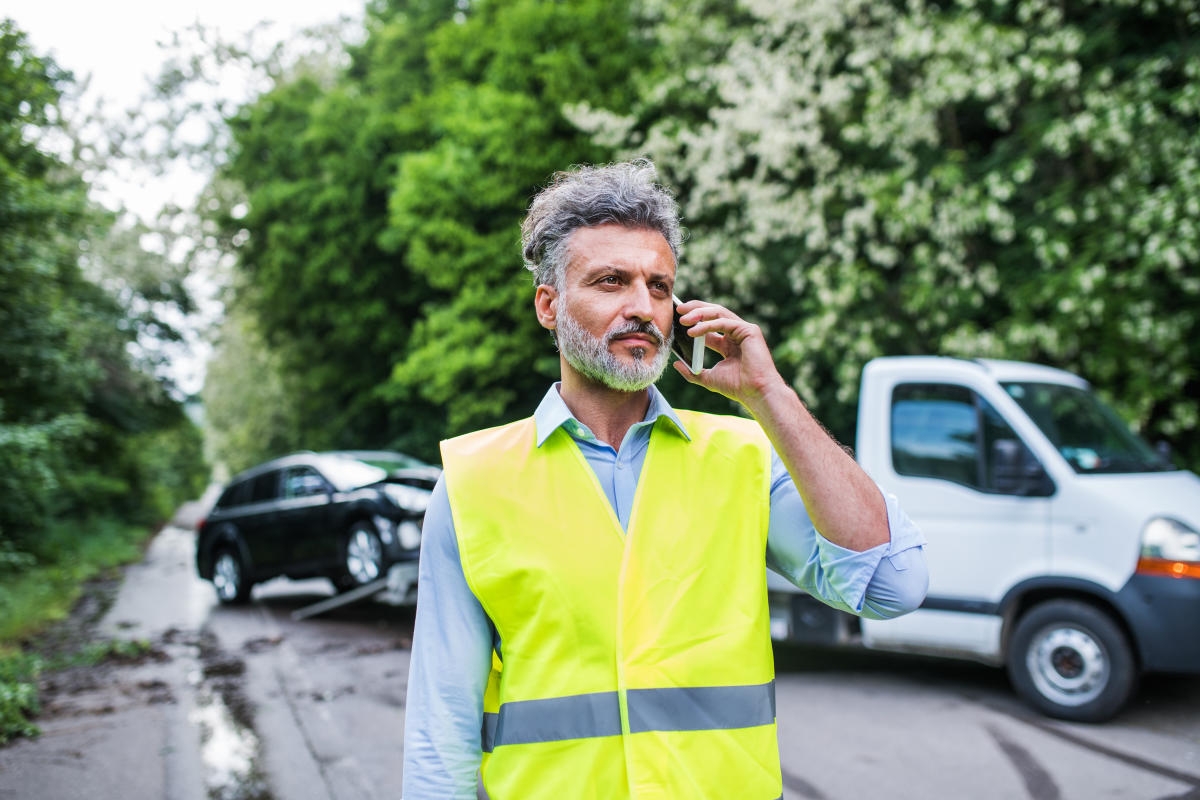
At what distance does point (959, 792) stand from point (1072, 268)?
18.7 feet

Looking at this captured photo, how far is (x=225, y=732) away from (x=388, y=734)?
3.79 ft

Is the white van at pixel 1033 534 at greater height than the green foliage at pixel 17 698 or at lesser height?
greater

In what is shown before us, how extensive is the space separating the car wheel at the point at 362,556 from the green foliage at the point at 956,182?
200 inches

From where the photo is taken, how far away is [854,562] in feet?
6.09

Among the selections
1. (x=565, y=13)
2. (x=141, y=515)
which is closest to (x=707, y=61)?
(x=565, y=13)

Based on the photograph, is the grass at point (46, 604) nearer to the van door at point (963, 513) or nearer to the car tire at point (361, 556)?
the car tire at point (361, 556)

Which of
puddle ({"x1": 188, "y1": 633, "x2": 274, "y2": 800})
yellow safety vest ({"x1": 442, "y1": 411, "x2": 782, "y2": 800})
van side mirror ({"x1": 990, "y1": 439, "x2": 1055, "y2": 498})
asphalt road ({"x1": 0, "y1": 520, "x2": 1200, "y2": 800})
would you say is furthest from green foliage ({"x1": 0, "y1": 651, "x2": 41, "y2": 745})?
van side mirror ({"x1": 990, "y1": 439, "x2": 1055, "y2": 498})

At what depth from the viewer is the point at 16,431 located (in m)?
11.3

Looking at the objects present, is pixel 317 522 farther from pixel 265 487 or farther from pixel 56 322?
pixel 56 322

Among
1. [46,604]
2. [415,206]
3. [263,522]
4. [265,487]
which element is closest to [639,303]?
[263,522]

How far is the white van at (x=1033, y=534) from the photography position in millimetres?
5605

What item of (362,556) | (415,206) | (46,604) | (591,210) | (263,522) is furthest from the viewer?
(415,206)

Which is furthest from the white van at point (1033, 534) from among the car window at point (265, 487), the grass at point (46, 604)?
the car window at point (265, 487)

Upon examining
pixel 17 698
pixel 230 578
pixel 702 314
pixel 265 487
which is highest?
pixel 702 314
